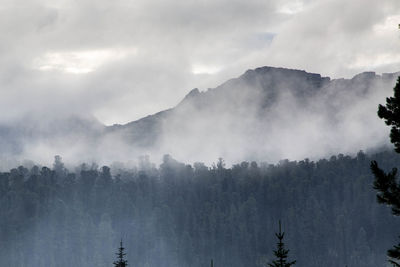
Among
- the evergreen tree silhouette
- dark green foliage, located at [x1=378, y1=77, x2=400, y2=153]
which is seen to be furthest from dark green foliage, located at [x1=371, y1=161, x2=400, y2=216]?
dark green foliage, located at [x1=378, y1=77, x2=400, y2=153]

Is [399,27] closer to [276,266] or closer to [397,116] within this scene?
[397,116]

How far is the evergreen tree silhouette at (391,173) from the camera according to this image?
94.7ft

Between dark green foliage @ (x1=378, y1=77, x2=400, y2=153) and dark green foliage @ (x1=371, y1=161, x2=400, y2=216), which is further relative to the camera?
dark green foliage @ (x1=371, y1=161, x2=400, y2=216)

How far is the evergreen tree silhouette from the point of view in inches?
1136

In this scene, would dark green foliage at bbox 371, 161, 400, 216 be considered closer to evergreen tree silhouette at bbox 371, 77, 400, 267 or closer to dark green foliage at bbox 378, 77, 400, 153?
evergreen tree silhouette at bbox 371, 77, 400, 267

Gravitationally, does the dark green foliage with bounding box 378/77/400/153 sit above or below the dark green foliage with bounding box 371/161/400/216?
above

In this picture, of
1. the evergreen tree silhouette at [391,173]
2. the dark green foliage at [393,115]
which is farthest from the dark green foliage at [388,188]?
the dark green foliage at [393,115]

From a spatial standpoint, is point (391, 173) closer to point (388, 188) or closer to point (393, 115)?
point (388, 188)

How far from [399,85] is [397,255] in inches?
219

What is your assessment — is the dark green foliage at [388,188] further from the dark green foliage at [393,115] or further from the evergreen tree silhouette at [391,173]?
the dark green foliage at [393,115]

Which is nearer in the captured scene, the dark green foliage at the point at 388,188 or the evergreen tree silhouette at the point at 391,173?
the evergreen tree silhouette at the point at 391,173

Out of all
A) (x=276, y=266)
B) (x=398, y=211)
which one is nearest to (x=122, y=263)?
(x=276, y=266)

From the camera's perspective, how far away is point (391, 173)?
96.1 feet

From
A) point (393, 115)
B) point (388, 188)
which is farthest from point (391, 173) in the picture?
point (393, 115)
